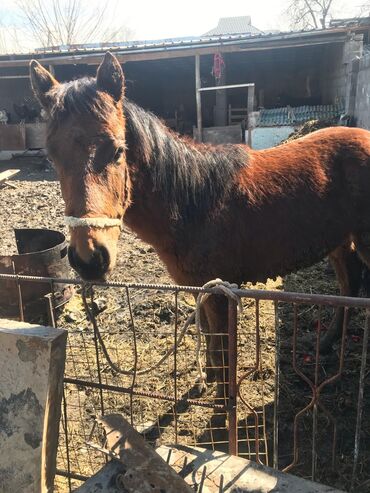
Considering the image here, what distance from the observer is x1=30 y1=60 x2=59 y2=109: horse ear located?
96.7 inches

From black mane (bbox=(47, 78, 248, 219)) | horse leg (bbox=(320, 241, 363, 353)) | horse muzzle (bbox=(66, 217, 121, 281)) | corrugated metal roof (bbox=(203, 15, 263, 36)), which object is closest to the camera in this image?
horse muzzle (bbox=(66, 217, 121, 281))

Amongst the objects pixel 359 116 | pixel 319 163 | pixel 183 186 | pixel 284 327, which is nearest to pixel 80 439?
pixel 183 186

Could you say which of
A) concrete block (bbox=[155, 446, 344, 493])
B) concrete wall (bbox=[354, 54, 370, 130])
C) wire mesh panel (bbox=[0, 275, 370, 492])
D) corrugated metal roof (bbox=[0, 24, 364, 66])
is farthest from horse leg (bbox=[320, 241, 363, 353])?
corrugated metal roof (bbox=[0, 24, 364, 66])

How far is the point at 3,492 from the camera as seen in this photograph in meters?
Result: 1.82

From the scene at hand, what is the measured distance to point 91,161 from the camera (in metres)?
2.12

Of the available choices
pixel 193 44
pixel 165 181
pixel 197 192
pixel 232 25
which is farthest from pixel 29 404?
pixel 232 25

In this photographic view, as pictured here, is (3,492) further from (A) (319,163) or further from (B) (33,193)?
(B) (33,193)

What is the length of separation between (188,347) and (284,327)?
1031 mm

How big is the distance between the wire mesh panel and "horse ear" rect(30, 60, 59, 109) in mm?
1174

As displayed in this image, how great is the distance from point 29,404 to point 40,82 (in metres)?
1.91

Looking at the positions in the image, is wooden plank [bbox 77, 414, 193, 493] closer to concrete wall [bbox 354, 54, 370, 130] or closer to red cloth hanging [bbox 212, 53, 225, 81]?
concrete wall [bbox 354, 54, 370, 130]

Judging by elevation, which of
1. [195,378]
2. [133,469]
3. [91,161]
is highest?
[91,161]

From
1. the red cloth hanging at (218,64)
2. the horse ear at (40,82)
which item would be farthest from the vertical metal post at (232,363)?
the red cloth hanging at (218,64)

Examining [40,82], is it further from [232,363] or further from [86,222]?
[232,363]
